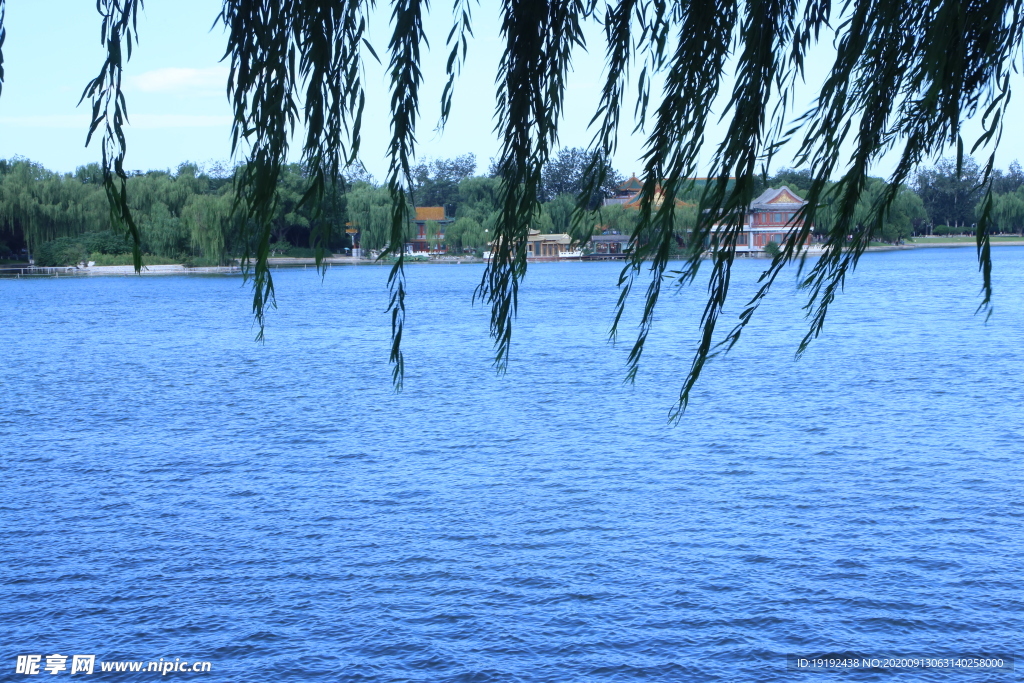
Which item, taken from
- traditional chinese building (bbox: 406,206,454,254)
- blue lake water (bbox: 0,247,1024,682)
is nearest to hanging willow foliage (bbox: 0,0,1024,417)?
blue lake water (bbox: 0,247,1024,682)

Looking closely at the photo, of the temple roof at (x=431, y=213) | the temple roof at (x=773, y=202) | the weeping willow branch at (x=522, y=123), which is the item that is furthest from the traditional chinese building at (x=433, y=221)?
the weeping willow branch at (x=522, y=123)

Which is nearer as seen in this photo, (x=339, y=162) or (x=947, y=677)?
(x=339, y=162)

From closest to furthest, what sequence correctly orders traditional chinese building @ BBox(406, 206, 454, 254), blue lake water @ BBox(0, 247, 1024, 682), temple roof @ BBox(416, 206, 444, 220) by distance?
blue lake water @ BBox(0, 247, 1024, 682) → traditional chinese building @ BBox(406, 206, 454, 254) → temple roof @ BBox(416, 206, 444, 220)

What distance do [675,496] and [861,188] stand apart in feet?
38.3

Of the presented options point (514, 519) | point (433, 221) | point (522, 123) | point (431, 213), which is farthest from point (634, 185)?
point (431, 213)

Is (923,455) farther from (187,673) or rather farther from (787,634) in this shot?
(187,673)

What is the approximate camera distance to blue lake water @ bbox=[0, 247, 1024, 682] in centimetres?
904

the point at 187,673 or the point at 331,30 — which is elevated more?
the point at 331,30

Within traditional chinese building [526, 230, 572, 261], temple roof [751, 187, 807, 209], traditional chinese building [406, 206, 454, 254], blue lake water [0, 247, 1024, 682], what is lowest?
blue lake water [0, 247, 1024, 682]

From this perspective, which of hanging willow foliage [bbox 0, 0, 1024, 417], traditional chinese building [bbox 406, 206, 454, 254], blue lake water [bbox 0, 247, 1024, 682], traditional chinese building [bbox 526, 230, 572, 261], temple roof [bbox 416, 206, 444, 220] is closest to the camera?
hanging willow foliage [bbox 0, 0, 1024, 417]

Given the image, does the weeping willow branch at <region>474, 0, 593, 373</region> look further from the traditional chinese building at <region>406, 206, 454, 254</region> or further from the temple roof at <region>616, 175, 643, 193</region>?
the traditional chinese building at <region>406, 206, 454, 254</region>

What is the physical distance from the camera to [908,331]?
3344 cm

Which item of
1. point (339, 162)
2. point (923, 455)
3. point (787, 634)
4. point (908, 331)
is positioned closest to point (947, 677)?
point (787, 634)

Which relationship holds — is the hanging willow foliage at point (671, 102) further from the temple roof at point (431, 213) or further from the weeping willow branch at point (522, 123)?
the temple roof at point (431, 213)
